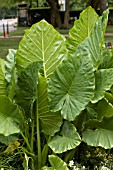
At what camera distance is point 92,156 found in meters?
2.65

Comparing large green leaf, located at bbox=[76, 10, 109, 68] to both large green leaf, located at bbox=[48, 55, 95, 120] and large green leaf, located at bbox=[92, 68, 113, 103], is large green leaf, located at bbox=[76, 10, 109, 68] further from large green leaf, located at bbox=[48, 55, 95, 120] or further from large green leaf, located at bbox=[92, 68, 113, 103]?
large green leaf, located at bbox=[48, 55, 95, 120]

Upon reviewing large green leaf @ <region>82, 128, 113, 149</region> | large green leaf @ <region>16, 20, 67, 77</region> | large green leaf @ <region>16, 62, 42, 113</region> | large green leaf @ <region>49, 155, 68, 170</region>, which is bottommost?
large green leaf @ <region>49, 155, 68, 170</region>

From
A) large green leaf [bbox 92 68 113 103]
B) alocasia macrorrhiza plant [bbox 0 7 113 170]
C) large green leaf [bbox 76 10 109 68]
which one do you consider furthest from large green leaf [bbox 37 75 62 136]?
large green leaf [bbox 76 10 109 68]

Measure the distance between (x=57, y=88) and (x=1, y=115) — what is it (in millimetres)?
398

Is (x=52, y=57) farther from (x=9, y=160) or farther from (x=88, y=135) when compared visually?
(x=9, y=160)

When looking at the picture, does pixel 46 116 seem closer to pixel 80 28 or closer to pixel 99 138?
pixel 99 138

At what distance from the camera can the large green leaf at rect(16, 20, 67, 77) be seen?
262 cm

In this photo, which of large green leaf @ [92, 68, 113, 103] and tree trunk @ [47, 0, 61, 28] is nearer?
large green leaf @ [92, 68, 113, 103]

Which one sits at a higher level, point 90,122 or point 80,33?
point 80,33

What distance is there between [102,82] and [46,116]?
17.3 inches

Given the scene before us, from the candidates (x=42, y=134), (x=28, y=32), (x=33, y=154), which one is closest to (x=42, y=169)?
(x=33, y=154)

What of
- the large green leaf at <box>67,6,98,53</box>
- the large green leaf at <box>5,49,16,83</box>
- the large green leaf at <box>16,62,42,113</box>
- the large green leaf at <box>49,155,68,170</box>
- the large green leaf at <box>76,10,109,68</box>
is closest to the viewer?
the large green leaf at <box>49,155,68,170</box>

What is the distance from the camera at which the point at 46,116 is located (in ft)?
8.29

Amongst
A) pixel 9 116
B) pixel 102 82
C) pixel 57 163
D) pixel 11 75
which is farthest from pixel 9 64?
pixel 57 163
